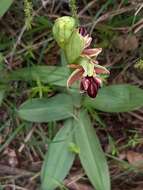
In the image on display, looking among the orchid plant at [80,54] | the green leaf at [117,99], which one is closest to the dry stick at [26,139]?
the green leaf at [117,99]

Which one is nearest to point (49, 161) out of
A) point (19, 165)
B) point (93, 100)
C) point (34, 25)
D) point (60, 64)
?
point (19, 165)

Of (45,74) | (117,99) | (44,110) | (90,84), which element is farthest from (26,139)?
(90,84)

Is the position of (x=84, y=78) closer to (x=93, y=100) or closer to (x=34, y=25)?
(x=93, y=100)

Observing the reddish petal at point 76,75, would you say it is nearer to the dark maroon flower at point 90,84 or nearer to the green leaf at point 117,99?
the dark maroon flower at point 90,84

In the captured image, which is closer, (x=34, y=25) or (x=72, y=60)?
(x=72, y=60)

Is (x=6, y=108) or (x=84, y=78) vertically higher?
(x=84, y=78)

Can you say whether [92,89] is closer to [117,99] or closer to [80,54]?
[80,54]
